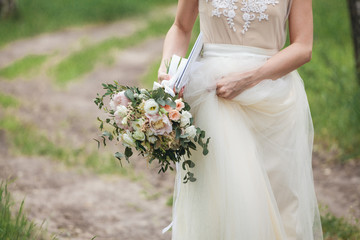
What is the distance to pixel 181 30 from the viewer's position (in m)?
2.69

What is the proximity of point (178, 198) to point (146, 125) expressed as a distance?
2.05ft

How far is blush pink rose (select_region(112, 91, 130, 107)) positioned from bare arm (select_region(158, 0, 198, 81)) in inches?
14.9

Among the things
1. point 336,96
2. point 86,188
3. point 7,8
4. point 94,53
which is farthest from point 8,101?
point 7,8

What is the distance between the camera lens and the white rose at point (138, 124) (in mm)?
2135

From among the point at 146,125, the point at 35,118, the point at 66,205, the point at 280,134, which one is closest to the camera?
the point at 146,125

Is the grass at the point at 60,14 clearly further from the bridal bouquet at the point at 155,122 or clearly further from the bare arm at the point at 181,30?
the bridal bouquet at the point at 155,122

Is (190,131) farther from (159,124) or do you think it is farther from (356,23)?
(356,23)

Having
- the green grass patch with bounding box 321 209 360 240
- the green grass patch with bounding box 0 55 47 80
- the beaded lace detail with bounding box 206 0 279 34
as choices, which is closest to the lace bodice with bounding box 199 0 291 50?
the beaded lace detail with bounding box 206 0 279 34

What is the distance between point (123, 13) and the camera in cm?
1575

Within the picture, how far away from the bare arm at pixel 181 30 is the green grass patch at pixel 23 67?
7498 mm

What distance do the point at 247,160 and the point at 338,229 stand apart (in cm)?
173

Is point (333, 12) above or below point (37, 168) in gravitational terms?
above

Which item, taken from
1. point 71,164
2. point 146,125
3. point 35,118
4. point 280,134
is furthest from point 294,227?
point 35,118

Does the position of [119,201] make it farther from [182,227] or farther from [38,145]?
[182,227]
